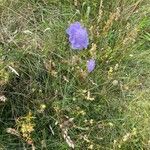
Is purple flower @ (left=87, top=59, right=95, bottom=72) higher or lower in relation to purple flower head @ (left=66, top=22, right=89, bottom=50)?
lower

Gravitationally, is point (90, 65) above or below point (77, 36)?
below

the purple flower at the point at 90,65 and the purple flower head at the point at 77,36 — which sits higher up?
the purple flower head at the point at 77,36

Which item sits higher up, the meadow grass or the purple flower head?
the purple flower head

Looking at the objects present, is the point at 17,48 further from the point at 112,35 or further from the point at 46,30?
the point at 112,35
